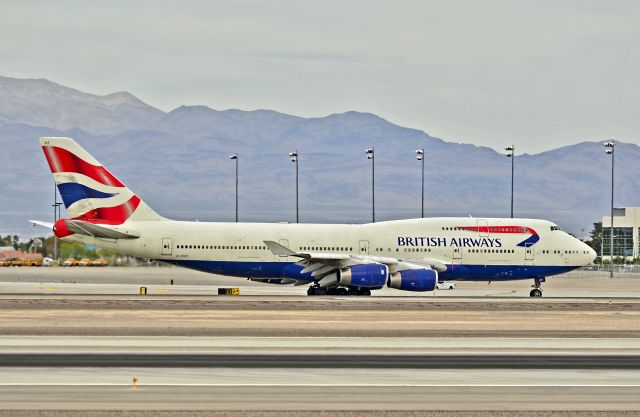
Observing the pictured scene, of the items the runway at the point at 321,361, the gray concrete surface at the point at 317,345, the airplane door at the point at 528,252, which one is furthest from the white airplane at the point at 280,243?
the runway at the point at 321,361

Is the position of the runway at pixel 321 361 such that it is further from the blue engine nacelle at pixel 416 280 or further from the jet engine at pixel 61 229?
the jet engine at pixel 61 229

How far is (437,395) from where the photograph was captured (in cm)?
2528

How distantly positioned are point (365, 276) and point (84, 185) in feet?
50.8

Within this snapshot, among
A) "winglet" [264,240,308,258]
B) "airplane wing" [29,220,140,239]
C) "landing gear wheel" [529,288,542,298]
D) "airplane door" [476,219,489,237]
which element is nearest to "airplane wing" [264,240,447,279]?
"winglet" [264,240,308,258]

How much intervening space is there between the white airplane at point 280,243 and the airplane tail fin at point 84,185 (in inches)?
2.1

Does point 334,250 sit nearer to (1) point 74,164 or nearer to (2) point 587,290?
(1) point 74,164

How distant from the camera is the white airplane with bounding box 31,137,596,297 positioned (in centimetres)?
6070

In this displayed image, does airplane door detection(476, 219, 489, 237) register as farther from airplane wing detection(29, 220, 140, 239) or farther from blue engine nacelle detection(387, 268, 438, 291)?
airplane wing detection(29, 220, 140, 239)

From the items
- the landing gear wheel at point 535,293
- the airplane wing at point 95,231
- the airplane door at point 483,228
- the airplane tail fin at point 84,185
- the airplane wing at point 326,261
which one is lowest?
the landing gear wheel at point 535,293

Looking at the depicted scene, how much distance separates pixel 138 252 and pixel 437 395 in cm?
3867

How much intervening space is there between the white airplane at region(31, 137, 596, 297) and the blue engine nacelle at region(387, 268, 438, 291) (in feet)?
0.17

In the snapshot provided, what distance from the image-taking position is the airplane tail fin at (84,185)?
61.3m

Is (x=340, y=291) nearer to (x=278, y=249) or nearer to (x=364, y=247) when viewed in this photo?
(x=364, y=247)

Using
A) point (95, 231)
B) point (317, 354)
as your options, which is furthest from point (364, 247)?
point (317, 354)
